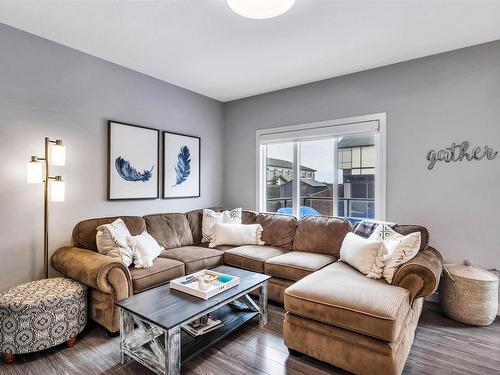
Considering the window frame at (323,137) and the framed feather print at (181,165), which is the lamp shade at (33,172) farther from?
the window frame at (323,137)

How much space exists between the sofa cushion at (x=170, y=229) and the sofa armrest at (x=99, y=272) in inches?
34.8

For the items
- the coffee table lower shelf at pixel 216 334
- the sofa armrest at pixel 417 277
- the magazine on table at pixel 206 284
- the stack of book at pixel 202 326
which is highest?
the sofa armrest at pixel 417 277

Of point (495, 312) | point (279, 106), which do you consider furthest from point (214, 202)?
point (495, 312)

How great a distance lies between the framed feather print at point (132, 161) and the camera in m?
3.10

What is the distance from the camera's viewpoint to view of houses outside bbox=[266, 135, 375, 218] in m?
3.37

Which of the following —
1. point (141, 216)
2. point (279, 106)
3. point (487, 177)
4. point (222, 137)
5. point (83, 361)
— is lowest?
point (83, 361)

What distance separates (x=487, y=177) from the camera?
2.61 meters

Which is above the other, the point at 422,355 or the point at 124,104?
the point at 124,104

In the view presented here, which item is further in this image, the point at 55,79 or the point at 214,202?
the point at 214,202

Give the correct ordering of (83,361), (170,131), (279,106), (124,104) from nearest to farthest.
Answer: (83,361), (124,104), (170,131), (279,106)

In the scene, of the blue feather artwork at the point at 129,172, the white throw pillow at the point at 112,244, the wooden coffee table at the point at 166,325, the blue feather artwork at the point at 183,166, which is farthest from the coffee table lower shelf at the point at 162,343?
the blue feather artwork at the point at 183,166

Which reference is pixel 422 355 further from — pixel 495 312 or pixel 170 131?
pixel 170 131

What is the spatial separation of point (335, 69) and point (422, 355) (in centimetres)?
287

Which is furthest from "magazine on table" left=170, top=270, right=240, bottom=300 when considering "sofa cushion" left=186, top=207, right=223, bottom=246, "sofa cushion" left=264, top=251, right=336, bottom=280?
"sofa cushion" left=186, top=207, right=223, bottom=246
